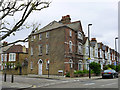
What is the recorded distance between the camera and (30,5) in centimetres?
1388

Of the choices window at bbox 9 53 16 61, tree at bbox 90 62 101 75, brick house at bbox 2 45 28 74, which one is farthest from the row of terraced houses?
window at bbox 9 53 16 61

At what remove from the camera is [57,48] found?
1208 inches

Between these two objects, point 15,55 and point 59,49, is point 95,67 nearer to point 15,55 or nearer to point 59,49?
point 59,49

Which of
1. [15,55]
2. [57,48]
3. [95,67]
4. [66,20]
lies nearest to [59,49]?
[57,48]

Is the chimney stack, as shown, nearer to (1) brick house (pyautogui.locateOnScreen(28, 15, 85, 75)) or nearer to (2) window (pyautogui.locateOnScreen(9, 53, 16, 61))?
(1) brick house (pyautogui.locateOnScreen(28, 15, 85, 75))

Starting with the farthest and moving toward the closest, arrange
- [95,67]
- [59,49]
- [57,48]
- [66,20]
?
[66,20] → [95,67] → [57,48] → [59,49]

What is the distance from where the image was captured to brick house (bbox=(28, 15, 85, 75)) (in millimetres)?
29891

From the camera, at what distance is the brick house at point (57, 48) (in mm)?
29891

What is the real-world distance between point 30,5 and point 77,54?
2040 cm

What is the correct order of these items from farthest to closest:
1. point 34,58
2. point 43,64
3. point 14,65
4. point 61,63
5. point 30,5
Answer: point 14,65, point 34,58, point 43,64, point 61,63, point 30,5

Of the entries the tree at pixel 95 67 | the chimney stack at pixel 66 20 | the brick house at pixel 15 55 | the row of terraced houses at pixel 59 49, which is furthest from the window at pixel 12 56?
the tree at pixel 95 67

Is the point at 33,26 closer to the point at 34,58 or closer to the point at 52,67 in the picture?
the point at 52,67

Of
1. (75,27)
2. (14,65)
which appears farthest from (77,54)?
(14,65)

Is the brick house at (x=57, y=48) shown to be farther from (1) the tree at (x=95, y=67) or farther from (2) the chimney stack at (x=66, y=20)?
(1) the tree at (x=95, y=67)
